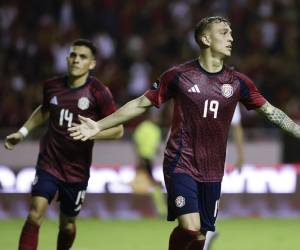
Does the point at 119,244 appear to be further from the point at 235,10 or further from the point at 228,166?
the point at 235,10

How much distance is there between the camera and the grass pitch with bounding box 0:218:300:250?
11.0 metres

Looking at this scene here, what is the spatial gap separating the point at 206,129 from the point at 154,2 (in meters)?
11.4

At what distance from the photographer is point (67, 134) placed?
891 cm

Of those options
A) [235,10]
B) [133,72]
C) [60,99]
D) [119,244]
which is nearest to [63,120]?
[60,99]

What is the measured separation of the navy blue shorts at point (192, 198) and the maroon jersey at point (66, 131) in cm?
146

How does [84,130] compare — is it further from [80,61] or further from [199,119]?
[80,61]

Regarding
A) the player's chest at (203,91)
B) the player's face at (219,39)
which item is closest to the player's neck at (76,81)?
the player's chest at (203,91)

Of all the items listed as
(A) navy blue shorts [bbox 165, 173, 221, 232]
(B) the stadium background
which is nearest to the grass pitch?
(B) the stadium background

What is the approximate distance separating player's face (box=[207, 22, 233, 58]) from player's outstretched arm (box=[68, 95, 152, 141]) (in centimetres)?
71

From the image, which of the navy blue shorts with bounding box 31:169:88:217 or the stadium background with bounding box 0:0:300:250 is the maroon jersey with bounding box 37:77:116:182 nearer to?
the navy blue shorts with bounding box 31:169:88:217

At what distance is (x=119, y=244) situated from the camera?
1125 cm

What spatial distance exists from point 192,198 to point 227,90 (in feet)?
3.00

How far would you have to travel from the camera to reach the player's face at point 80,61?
9.07 meters

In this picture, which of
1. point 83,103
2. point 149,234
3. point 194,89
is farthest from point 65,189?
point 149,234
